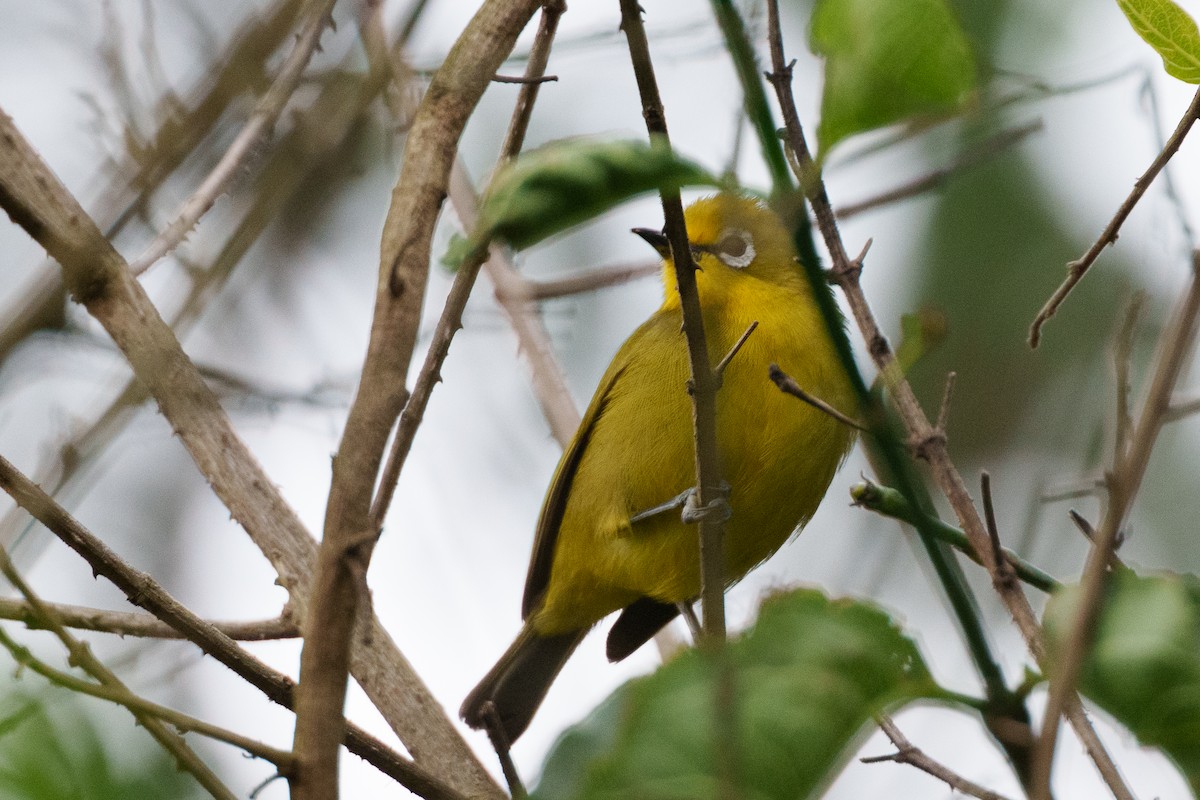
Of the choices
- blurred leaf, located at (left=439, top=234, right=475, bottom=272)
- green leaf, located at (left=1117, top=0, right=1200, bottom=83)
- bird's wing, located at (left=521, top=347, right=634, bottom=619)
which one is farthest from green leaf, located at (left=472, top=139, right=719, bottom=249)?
bird's wing, located at (left=521, top=347, right=634, bottom=619)

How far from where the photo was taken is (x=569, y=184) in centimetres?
99

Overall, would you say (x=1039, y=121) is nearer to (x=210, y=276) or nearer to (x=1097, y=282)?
(x=210, y=276)

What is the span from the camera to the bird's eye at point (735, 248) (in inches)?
178

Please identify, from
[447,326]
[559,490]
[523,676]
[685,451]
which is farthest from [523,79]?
[523,676]

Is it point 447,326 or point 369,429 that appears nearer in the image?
point 369,429

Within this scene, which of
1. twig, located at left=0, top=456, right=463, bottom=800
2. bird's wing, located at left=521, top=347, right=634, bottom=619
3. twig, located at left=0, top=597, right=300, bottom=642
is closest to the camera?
twig, located at left=0, top=456, right=463, bottom=800

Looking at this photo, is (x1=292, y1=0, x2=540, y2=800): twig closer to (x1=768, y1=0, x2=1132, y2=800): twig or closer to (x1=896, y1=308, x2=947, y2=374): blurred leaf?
(x1=768, y1=0, x2=1132, y2=800): twig

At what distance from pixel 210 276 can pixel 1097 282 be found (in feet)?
22.4

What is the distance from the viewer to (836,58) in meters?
1.12

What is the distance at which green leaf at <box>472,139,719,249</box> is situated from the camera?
0.97m

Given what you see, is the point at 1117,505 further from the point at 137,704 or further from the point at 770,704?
the point at 137,704

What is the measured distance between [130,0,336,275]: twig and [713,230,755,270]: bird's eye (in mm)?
1814

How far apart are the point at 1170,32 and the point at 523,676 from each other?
12.3ft

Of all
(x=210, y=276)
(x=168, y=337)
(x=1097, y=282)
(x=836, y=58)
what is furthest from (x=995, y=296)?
(x=836, y=58)
